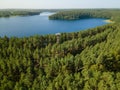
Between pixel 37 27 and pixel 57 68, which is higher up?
pixel 57 68

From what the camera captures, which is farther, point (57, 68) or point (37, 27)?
point (37, 27)

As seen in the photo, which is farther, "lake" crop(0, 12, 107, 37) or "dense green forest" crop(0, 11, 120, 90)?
"lake" crop(0, 12, 107, 37)

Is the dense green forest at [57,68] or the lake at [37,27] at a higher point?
the dense green forest at [57,68]

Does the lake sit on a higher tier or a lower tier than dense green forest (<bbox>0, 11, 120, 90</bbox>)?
lower

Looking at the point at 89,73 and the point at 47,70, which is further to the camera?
the point at 47,70

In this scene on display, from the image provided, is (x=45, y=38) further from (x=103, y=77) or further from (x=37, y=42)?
(x=103, y=77)

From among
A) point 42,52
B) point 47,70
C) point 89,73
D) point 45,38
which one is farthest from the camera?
point 45,38

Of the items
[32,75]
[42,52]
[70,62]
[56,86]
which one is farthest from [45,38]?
[56,86]

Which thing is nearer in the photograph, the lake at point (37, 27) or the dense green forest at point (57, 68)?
the dense green forest at point (57, 68)
